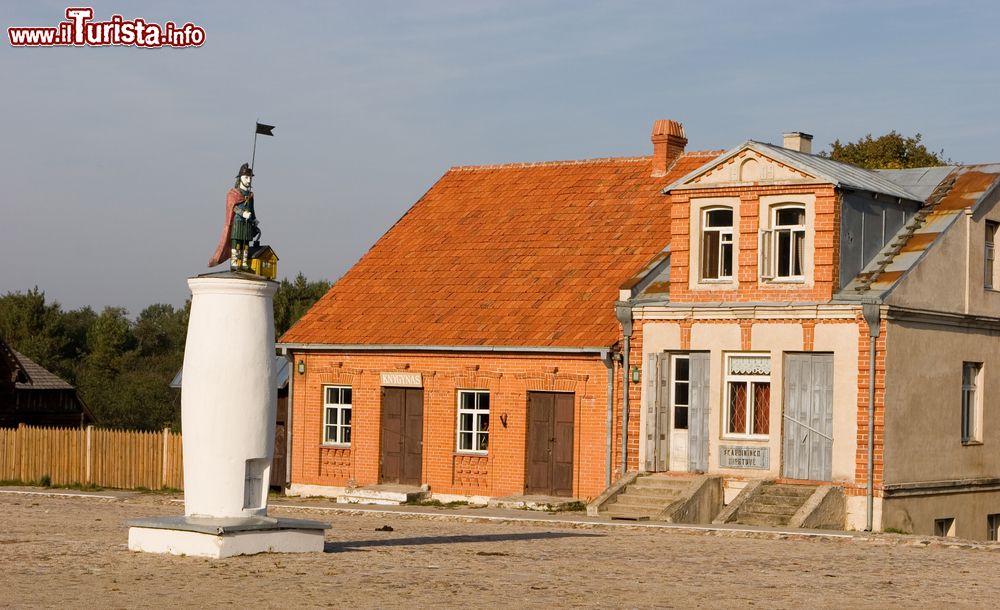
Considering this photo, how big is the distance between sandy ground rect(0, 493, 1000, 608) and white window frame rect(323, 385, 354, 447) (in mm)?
8905

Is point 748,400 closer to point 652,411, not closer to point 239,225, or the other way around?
point 652,411

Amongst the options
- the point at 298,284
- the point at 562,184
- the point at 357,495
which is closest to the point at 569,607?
the point at 357,495

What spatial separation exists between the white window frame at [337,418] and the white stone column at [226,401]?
564 inches

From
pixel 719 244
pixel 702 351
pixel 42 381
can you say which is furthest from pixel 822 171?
pixel 42 381

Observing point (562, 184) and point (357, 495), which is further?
point (562, 184)

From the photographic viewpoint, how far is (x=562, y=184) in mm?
35000

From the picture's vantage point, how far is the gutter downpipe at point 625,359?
2855 centimetres

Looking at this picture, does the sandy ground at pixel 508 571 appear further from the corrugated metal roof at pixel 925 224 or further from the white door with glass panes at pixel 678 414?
the corrugated metal roof at pixel 925 224

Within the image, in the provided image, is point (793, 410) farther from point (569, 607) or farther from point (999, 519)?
point (569, 607)

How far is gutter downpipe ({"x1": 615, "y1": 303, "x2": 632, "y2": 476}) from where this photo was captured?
28.5 meters

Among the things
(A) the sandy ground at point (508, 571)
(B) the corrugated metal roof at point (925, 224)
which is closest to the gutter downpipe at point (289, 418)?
(A) the sandy ground at point (508, 571)

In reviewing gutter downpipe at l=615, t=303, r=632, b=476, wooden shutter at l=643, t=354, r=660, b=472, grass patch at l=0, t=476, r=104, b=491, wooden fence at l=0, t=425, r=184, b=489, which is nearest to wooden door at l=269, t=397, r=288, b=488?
wooden fence at l=0, t=425, r=184, b=489

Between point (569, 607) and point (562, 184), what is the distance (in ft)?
69.2

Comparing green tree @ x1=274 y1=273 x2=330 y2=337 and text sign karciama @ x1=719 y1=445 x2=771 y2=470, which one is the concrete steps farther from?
green tree @ x1=274 y1=273 x2=330 y2=337
